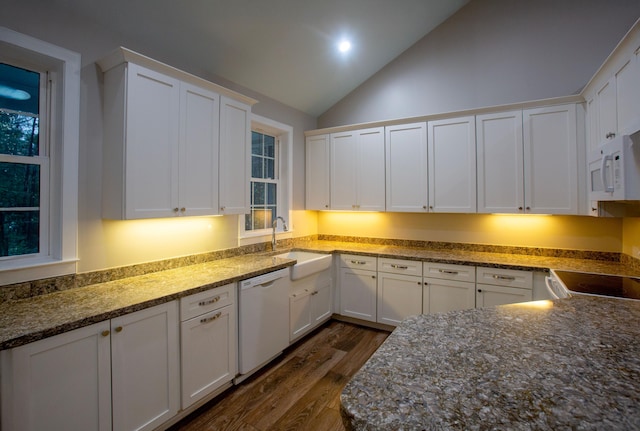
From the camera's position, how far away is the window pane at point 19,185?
70.6 inches

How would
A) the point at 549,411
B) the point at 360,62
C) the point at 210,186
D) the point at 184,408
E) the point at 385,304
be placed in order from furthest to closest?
the point at 360,62
the point at 385,304
the point at 210,186
the point at 184,408
the point at 549,411

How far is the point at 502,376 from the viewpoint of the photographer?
871 mm

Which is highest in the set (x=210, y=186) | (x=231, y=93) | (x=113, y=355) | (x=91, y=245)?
(x=231, y=93)

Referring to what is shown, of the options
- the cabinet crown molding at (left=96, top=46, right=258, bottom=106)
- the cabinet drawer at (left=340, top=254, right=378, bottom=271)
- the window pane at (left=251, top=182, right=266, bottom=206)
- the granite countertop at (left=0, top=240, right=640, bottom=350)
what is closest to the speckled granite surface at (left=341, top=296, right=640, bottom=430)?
the granite countertop at (left=0, top=240, right=640, bottom=350)

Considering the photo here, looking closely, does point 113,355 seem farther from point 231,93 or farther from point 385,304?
point 385,304

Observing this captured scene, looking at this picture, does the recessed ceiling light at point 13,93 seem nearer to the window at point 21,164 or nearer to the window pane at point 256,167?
the window at point 21,164

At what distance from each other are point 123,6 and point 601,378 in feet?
10.3

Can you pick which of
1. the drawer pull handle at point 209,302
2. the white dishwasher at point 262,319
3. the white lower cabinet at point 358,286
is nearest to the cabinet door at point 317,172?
the white lower cabinet at point 358,286

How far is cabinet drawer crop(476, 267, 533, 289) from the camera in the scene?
2.67m

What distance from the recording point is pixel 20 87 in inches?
73.2

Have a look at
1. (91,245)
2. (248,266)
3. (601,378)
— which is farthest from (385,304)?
(91,245)

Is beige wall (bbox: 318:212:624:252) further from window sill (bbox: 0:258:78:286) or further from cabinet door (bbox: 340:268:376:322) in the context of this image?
window sill (bbox: 0:258:78:286)

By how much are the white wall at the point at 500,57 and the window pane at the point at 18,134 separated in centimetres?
333

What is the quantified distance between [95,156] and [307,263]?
1980 millimetres
